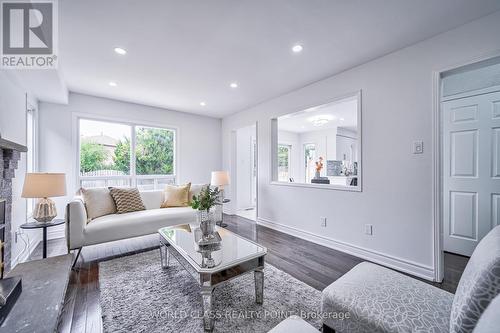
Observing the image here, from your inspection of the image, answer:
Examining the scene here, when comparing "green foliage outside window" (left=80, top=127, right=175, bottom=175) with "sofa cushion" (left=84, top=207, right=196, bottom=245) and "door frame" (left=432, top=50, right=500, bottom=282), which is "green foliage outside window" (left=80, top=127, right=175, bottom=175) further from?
"door frame" (left=432, top=50, right=500, bottom=282)

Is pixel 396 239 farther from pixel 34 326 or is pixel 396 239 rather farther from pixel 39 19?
pixel 39 19

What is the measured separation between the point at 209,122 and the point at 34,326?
4.72 m

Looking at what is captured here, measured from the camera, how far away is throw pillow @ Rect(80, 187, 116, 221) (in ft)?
9.20

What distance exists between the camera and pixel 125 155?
13.7 feet

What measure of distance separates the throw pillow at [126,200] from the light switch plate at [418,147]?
3.69 meters

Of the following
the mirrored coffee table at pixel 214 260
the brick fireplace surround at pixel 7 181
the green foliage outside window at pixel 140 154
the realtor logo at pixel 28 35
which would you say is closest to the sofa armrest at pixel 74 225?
the brick fireplace surround at pixel 7 181

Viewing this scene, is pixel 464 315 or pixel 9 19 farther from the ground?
pixel 9 19

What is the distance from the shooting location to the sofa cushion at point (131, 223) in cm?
252

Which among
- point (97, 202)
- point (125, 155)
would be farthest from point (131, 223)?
point (125, 155)

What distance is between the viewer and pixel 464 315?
2.53 feet

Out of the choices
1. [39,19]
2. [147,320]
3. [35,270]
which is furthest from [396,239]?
[39,19]

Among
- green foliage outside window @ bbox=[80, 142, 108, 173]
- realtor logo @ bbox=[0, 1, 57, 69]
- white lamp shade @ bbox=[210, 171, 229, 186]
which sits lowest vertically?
white lamp shade @ bbox=[210, 171, 229, 186]

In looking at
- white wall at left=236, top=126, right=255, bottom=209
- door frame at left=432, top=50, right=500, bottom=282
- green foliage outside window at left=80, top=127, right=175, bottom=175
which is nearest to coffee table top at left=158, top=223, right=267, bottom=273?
door frame at left=432, top=50, right=500, bottom=282

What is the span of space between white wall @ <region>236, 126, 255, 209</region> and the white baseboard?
2.07m
